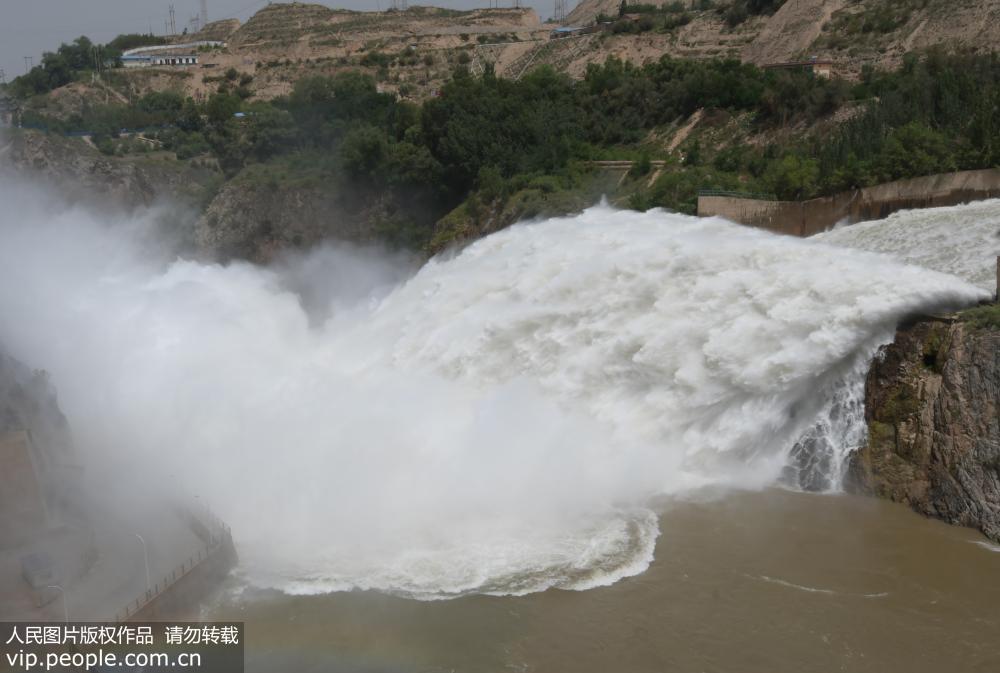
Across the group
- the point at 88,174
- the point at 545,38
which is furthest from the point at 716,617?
the point at 545,38

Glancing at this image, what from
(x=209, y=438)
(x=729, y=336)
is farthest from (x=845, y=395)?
(x=209, y=438)

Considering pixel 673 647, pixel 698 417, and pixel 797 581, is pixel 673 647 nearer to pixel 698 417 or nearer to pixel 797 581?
pixel 797 581

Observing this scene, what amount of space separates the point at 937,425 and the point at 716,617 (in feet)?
18.1

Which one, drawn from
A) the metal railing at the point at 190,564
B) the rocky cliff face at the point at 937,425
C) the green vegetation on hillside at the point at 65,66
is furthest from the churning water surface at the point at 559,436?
the green vegetation on hillside at the point at 65,66

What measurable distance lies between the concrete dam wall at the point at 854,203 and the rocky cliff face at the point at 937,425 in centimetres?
700

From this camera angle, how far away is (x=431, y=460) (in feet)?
59.7

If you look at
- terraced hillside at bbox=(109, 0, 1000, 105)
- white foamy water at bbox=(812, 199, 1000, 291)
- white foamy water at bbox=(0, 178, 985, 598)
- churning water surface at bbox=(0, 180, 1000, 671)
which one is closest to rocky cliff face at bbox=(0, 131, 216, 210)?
terraced hillside at bbox=(109, 0, 1000, 105)

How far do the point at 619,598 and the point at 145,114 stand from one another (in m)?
66.1

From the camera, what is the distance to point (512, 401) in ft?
65.2

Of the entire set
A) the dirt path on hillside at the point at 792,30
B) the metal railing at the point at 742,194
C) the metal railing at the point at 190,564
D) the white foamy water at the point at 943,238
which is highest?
the dirt path on hillside at the point at 792,30

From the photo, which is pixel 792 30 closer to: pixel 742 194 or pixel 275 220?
pixel 742 194

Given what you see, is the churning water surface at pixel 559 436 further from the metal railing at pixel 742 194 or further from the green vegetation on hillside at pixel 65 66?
the green vegetation on hillside at pixel 65 66

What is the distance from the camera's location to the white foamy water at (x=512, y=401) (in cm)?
1598

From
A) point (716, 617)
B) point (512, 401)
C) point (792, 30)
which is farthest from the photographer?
point (792, 30)
